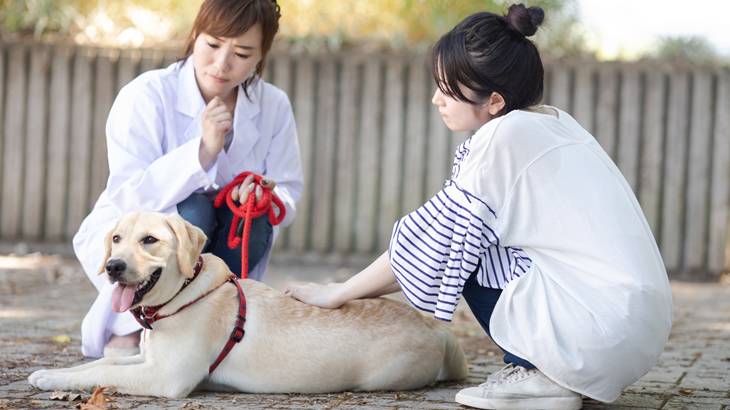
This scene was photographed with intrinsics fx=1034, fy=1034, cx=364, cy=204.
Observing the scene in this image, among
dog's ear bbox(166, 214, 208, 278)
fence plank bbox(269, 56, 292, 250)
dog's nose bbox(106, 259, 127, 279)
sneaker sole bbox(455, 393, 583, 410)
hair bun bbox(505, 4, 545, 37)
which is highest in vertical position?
fence plank bbox(269, 56, 292, 250)

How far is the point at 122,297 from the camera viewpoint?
3.55 m

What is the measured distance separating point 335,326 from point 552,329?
0.82 m

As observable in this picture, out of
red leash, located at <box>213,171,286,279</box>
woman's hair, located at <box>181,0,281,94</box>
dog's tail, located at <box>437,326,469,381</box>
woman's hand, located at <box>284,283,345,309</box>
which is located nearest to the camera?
woman's hand, located at <box>284,283,345,309</box>

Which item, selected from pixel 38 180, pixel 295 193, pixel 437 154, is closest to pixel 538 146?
pixel 295 193

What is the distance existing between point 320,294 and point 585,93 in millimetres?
5343

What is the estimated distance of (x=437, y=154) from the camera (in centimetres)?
870

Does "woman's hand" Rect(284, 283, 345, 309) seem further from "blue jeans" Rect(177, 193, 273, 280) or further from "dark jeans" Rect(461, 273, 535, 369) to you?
"blue jeans" Rect(177, 193, 273, 280)

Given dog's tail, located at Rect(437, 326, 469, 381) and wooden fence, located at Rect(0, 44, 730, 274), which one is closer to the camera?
dog's tail, located at Rect(437, 326, 469, 381)

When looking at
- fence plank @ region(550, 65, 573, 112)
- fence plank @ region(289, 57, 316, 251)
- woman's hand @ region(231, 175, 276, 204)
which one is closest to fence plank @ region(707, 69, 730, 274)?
fence plank @ region(550, 65, 573, 112)

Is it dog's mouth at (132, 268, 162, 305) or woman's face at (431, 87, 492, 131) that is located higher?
woman's face at (431, 87, 492, 131)

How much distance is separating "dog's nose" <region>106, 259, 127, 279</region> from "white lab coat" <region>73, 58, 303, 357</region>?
84 centimetres

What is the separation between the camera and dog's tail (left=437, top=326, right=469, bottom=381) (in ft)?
13.2

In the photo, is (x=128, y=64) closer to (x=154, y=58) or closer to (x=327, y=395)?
(x=154, y=58)

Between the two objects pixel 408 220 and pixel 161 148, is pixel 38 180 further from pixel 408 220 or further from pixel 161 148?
pixel 408 220
